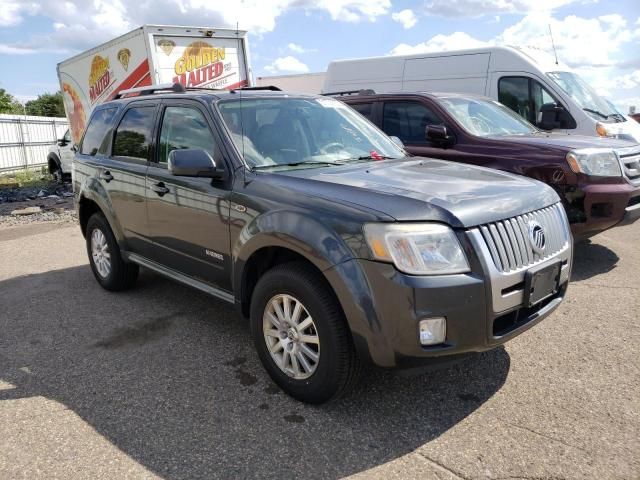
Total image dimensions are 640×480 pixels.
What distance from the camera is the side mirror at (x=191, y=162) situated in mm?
3449

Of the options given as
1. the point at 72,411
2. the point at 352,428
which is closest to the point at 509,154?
the point at 352,428

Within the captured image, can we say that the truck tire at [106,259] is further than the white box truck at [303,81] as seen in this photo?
No

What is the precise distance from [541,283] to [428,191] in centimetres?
80

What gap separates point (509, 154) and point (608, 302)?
1.90m

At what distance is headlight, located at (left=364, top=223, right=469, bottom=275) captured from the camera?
2.64m

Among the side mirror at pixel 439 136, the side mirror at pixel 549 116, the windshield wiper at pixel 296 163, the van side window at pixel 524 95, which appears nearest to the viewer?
the windshield wiper at pixel 296 163

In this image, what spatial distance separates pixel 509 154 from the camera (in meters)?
5.86

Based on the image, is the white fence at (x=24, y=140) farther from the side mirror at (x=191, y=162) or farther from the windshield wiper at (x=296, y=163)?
the windshield wiper at (x=296, y=163)

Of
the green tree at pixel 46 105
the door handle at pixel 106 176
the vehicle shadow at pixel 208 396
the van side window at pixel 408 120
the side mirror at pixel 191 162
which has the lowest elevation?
the vehicle shadow at pixel 208 396

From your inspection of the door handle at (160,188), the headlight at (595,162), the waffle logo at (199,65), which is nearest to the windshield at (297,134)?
the door handle at (160,188)

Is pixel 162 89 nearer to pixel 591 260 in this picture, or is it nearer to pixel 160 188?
pixel 160 188

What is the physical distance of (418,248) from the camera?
266cm

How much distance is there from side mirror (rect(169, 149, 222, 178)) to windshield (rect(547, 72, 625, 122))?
6.90 m

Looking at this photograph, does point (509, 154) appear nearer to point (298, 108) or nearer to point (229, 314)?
point (298, 108)
